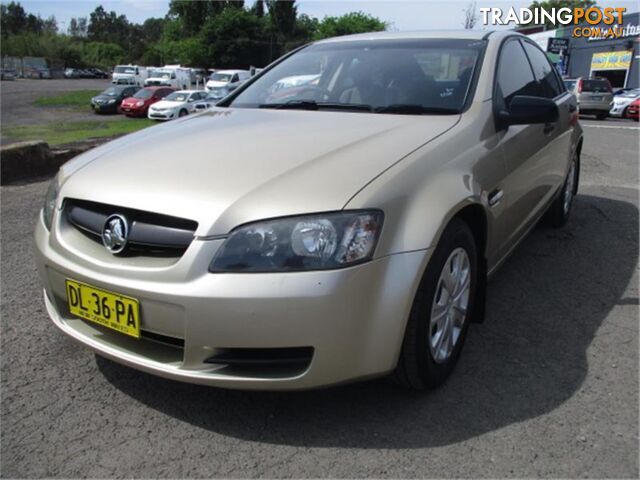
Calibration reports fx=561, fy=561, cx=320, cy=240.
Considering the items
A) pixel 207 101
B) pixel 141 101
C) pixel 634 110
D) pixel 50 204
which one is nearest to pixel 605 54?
pixel 634 110

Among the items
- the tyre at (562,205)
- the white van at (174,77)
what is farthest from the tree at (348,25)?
the tyre at (562,205)

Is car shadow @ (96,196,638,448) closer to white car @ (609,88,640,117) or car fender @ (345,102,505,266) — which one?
car fender @ (345,102,505,266)

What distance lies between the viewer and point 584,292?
352cm

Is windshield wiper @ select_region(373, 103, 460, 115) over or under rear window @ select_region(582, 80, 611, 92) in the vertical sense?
over

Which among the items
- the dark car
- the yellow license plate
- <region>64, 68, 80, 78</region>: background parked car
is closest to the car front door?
the yellow license plate

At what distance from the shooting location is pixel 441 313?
234 cm

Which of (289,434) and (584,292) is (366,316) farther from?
(584,292)

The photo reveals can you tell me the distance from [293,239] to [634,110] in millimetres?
21487

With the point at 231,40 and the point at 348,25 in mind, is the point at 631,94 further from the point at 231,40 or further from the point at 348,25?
the point at 348,25

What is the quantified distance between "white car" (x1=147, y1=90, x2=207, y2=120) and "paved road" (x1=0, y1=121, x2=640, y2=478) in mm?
21218

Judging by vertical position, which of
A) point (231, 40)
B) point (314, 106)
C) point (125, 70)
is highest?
point (231, 40)

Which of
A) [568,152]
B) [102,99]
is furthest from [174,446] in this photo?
[102,99]

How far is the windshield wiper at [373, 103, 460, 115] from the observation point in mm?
2775

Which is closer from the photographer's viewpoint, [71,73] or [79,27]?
[71,73]
